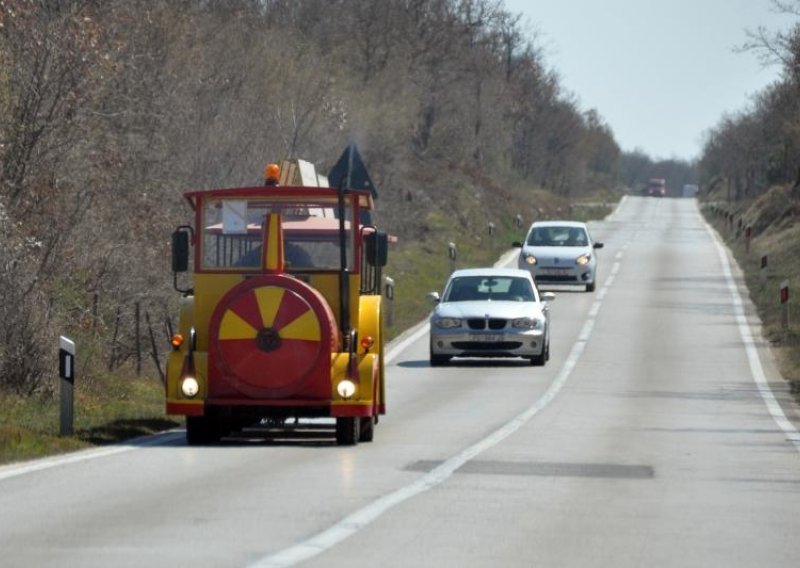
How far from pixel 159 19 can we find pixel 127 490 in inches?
1065

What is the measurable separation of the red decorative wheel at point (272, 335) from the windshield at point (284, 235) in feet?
2.61

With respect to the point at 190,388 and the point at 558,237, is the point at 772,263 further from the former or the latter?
the point at 190,388

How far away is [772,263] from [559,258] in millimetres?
11188

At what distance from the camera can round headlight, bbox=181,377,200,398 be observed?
17281mm

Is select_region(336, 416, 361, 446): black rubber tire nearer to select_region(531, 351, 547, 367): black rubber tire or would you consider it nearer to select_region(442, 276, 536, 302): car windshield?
select_region(531, 351, 547, 367): black rubber tire

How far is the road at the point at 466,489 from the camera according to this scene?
1062cm

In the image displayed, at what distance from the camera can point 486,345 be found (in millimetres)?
30734

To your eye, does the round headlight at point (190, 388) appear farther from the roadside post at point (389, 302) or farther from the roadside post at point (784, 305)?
the roadside post at point (784, 305)

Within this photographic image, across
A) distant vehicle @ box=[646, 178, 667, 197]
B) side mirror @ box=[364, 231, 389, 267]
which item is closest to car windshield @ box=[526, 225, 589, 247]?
side mirror @ box=[364, 231, 389, 267]

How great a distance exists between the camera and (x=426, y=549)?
418 inches

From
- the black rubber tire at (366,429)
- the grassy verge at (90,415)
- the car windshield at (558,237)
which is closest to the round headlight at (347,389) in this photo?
the black rubber tire at (366,429)

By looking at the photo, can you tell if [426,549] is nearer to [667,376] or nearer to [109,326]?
[109,326]

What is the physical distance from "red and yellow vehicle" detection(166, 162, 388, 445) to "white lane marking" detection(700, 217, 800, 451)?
4.68 m

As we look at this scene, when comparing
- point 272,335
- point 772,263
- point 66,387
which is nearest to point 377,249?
point 272,335
